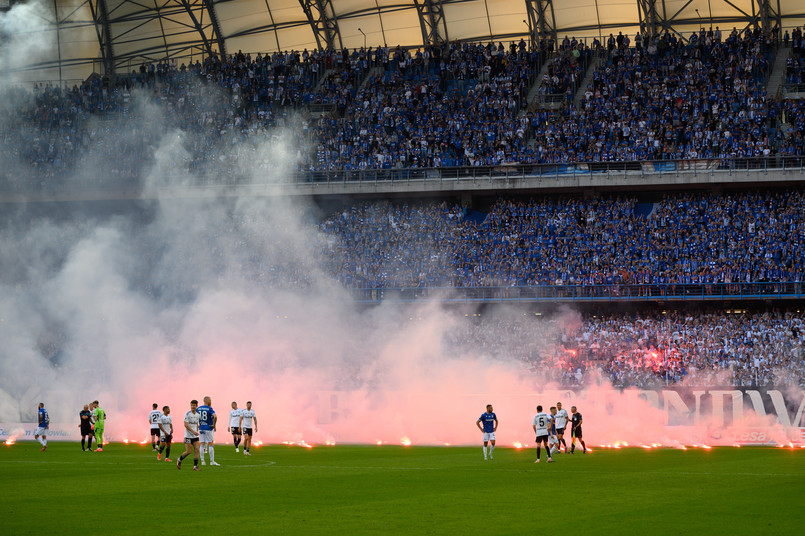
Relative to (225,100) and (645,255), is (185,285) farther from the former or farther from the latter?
(645,255)

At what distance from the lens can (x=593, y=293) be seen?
39.1 m

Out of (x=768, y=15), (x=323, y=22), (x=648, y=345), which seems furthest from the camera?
(x=323, y=22)

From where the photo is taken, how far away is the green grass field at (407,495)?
11.9 m

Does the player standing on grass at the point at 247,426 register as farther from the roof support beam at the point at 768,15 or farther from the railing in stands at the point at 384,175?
the roof support beam at the point at 768,15

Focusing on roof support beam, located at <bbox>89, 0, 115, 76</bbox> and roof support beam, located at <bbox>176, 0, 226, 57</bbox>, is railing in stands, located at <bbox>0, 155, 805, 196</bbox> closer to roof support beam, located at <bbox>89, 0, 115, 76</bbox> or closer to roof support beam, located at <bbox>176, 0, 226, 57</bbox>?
roof support beam, located at <bbox>89, 0, 115, 76</bbox>

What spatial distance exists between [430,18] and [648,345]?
23.7 meters

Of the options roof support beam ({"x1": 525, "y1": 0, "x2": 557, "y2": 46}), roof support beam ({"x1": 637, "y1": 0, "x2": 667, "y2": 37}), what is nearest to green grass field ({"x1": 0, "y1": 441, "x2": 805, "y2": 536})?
roof support beam ({"x1": 637, "y1": 0, "x2": 667, "y2": 37})

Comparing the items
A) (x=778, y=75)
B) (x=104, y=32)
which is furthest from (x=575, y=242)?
(x=104, y=32)

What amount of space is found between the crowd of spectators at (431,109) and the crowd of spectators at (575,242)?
7.17ft

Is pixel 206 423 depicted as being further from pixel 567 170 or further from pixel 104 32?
pixel 104 32

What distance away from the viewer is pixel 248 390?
34438 mm

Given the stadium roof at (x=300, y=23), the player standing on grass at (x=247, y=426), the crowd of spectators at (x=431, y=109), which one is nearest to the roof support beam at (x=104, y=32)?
the stadium roof at (x=300, y=23)

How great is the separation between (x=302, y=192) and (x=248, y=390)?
11.8 m

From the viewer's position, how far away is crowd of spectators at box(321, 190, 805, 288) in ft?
127
